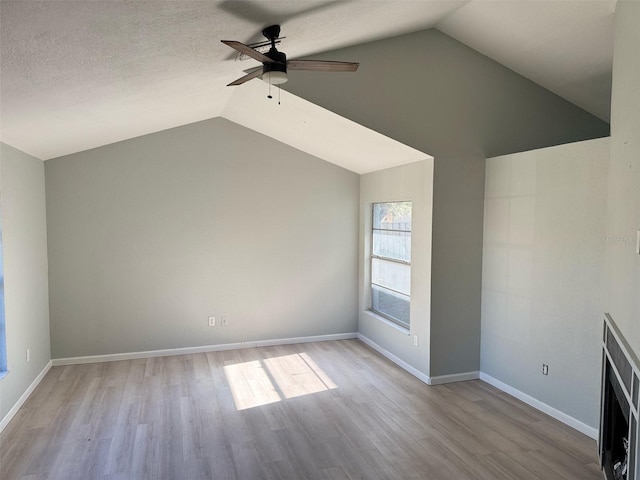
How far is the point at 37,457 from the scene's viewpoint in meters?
3.17

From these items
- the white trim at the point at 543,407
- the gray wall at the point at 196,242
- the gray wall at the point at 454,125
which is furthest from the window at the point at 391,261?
the white trim at the point at 543,407

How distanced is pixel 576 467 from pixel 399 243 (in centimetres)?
284

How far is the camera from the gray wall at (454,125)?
4273 mm

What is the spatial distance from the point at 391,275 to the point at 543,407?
7.16 ft

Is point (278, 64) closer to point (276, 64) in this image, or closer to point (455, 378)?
point (276, 64)

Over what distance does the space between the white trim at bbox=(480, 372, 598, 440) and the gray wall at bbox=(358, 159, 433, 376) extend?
0.67 meters

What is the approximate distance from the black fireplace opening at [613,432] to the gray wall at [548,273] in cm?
62

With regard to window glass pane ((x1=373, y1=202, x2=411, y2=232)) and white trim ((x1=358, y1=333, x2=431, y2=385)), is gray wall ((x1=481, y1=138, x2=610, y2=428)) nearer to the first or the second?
white trim ((x1=358, y1=333, x2=431, y2=385))

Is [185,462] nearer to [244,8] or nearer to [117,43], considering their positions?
[117,43]

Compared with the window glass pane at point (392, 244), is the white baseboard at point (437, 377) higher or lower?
lower

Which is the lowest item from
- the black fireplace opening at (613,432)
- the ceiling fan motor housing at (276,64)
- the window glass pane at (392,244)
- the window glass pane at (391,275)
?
the black fireplace opening at (613,432)

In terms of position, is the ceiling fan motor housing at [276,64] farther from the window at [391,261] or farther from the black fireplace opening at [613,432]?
the window at [391,261]

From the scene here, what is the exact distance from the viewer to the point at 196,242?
5.48m

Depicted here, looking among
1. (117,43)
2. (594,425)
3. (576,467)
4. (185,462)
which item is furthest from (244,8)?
(594,425)
